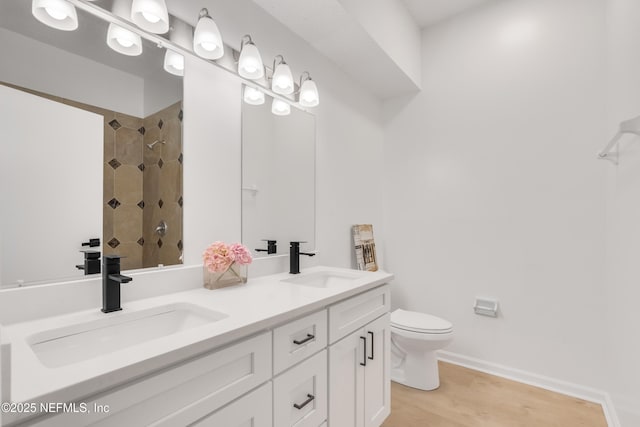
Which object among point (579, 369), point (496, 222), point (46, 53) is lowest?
point (579, 369)

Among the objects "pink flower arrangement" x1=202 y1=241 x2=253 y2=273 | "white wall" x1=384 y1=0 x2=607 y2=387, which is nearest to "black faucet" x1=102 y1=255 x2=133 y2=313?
"pink flower arrangement" x1=202 y1=241 x2=253 y2=273

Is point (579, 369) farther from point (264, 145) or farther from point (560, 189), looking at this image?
point (264, 145)

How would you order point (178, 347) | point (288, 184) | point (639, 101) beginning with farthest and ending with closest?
point (288, 184)
point (639, 101)
point (178, 347)

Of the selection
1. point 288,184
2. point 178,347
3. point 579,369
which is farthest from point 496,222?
point 178,347

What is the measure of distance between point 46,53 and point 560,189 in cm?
277

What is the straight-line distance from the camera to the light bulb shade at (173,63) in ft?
4.21

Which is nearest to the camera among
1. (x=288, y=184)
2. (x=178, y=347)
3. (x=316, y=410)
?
(x=178, y=347)

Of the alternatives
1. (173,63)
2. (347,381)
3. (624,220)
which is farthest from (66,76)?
(624,220)

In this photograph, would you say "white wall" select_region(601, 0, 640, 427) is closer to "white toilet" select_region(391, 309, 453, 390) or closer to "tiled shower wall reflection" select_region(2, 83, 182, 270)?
"white toilet" select_region(391, 309, 453, 390)

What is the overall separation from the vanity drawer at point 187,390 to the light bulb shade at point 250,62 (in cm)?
126

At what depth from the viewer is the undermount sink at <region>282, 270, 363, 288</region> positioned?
1.61 m

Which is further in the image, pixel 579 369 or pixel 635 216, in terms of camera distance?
pixel 579 369

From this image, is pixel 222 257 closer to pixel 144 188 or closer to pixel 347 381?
pixel 144 188

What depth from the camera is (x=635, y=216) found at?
1.32 m
